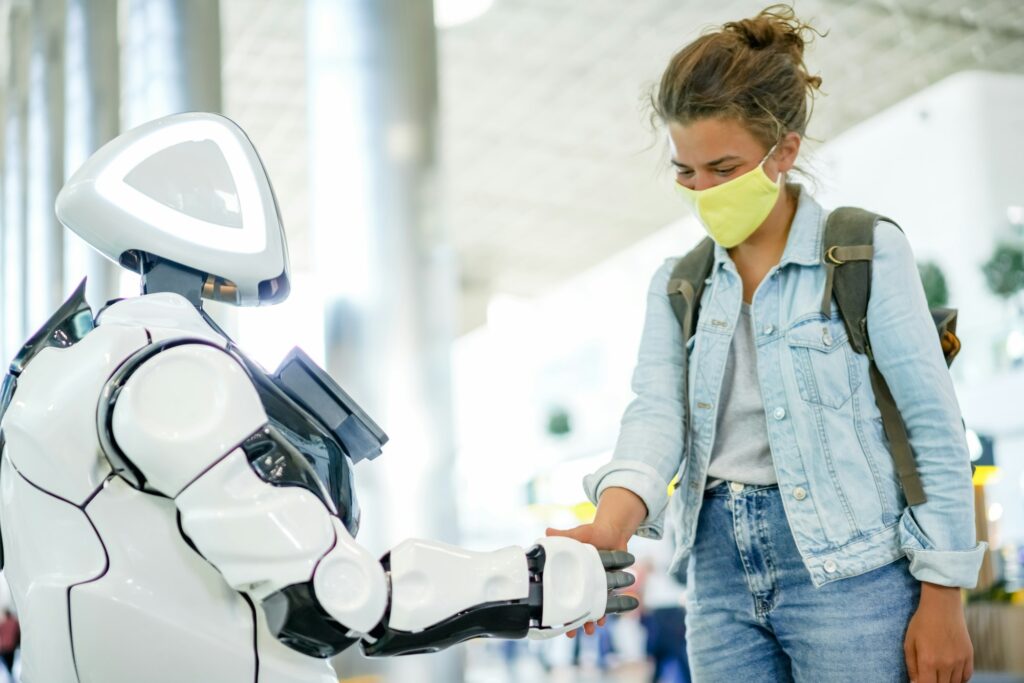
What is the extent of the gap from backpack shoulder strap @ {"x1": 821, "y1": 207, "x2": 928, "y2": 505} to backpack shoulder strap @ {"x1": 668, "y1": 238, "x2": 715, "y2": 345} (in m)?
0.28

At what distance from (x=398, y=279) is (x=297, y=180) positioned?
575 inches

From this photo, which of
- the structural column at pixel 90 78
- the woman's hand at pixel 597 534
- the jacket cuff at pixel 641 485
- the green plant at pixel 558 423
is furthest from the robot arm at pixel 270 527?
the green plant at pixel 558 423

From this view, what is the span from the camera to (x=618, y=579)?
1.76 metres

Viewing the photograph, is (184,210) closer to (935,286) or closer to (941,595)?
(941,595)

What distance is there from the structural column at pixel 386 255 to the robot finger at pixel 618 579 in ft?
13.0

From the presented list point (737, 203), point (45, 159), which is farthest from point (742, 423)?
point (45, 159)

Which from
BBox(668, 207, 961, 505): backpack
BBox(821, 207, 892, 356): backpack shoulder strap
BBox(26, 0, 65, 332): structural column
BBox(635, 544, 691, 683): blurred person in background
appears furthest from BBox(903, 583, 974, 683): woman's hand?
BBox(26, 0, 65, 332): structural column

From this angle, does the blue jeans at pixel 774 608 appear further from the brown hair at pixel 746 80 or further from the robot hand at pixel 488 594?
the brown hair at pixel 746 80

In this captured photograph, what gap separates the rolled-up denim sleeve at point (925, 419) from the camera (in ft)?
5.87

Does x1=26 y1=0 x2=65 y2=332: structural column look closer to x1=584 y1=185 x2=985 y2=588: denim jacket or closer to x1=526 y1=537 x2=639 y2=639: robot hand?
x1=584 y1=185 x2=985 y2=588: denim jacket

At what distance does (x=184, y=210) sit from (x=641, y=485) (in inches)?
36.2

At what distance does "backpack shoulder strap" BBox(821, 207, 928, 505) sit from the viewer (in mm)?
1886

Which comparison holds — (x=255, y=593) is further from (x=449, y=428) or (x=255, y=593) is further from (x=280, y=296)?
(x=449, y=428)

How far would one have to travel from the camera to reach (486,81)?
16.1 meters
